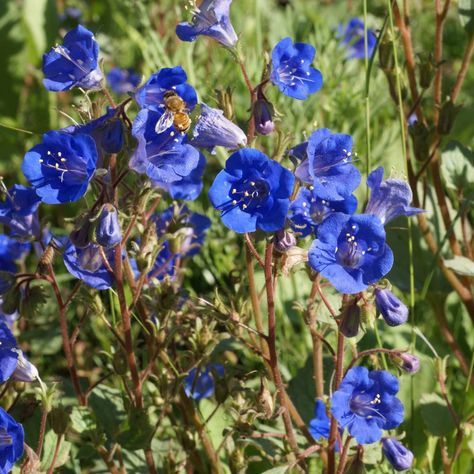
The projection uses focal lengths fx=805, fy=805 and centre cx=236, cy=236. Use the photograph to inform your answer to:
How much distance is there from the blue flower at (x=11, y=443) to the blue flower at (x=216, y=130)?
0.75m

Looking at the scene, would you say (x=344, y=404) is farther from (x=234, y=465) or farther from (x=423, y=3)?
(x=423, y=3)

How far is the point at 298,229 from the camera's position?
1.95 m

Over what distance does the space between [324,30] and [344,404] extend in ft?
7.51

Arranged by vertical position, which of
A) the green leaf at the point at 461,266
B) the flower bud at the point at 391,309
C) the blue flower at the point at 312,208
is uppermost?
the blue flower at the point at 312,208

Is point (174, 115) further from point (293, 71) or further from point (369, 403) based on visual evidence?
point (369, 403)

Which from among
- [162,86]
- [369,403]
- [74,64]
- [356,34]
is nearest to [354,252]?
[369,403]

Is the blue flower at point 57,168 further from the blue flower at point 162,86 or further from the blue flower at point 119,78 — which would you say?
the blue flower at point 119,78

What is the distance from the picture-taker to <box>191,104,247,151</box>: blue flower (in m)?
1.81

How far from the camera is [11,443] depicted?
180cm

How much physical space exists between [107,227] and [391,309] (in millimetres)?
644

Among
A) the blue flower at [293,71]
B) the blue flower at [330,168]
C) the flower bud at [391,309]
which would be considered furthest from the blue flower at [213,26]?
the flower bud at [391,309]

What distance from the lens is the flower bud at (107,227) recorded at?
174 cm

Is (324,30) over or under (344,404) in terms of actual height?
over

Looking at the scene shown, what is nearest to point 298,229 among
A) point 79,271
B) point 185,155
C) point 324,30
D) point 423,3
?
point 185,155
